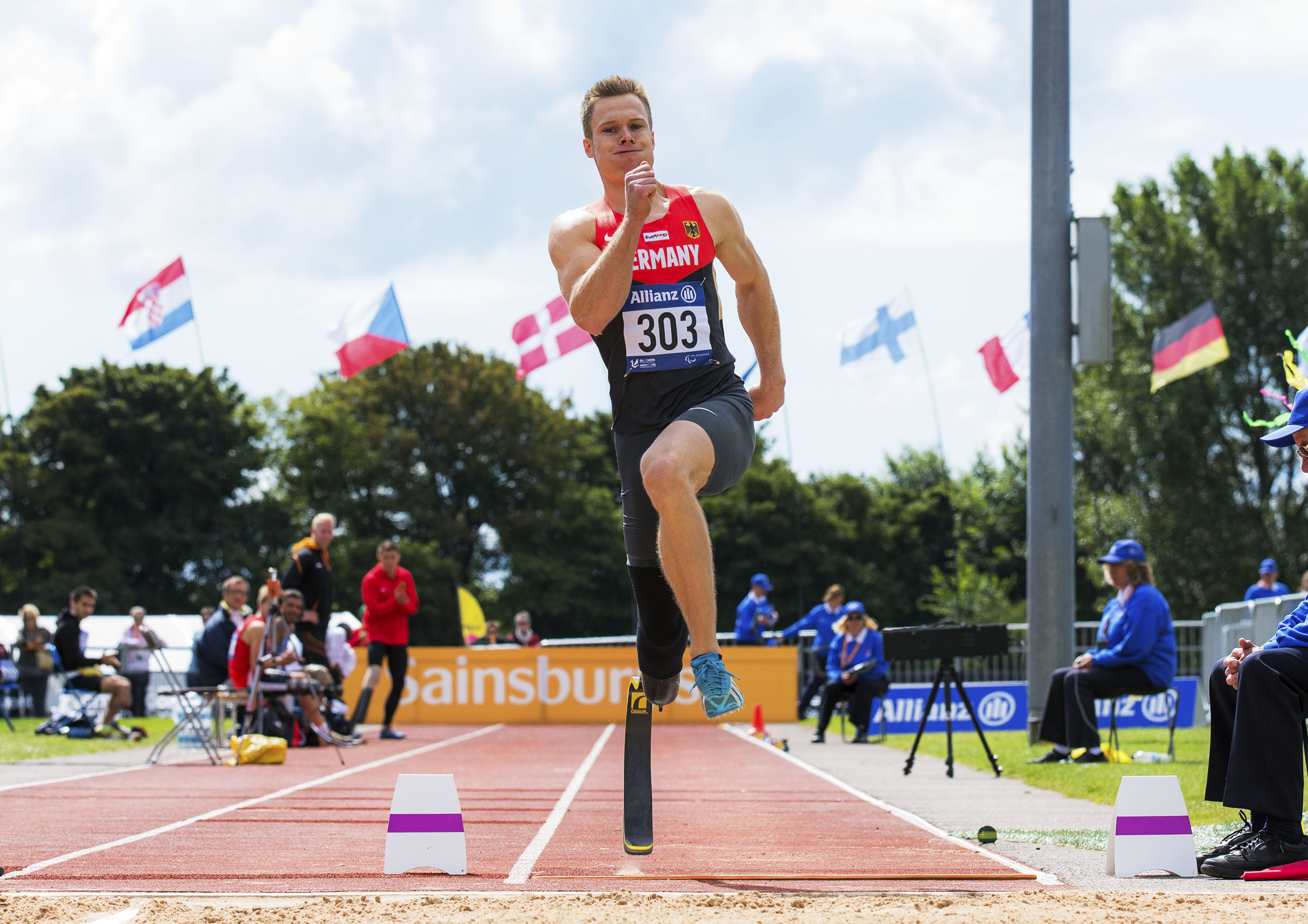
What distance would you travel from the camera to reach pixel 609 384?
461cm

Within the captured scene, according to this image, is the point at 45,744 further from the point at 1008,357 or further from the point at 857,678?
the point at 1008,357

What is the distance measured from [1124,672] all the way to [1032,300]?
3.84 m

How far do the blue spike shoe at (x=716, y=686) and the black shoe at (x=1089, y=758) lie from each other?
20.3ft

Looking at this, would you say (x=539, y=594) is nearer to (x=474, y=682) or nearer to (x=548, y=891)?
(x=474, y=682)

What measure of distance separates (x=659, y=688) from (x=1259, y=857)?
210 cm

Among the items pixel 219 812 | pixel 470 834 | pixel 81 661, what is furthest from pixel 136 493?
pixel 470 834

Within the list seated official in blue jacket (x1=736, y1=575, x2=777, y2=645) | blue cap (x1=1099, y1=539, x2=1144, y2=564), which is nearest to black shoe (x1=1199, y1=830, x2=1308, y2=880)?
blue cap (x1=1099, y1=539, x2=1144, y2=564)

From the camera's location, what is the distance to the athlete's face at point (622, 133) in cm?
452

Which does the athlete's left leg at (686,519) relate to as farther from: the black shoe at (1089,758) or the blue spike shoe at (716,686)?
the black shoe at (1089,758)

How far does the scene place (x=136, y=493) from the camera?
164 ft

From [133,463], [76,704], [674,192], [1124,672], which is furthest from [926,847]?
[133,463]

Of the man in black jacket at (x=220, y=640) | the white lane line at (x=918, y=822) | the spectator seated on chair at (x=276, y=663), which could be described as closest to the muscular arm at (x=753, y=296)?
the white lane line at (x=918, y=822)

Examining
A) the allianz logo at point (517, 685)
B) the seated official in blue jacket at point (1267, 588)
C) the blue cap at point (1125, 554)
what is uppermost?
the blue cap at point (1125, 554)

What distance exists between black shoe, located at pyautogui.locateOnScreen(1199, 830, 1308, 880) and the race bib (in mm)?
2443
